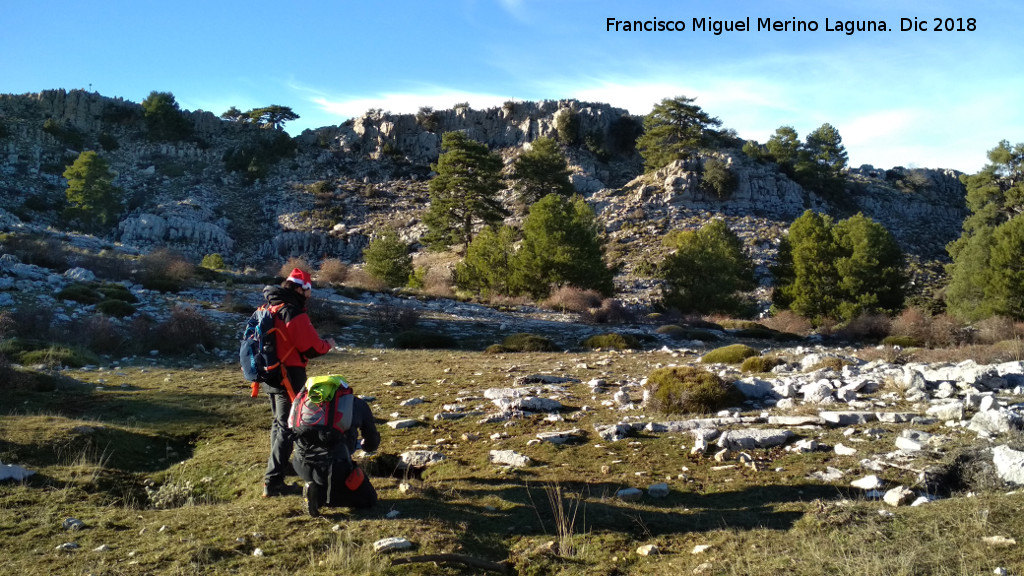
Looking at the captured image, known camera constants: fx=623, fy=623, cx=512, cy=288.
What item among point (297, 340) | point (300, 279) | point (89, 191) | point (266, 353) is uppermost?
point (89, 191)

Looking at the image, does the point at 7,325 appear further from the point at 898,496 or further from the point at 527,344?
the point at 898,496

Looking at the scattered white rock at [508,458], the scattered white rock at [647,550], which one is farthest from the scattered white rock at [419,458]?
the scattered white rock at [647,550]

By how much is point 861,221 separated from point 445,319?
20866 millimetres

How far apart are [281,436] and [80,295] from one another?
51.5 ft

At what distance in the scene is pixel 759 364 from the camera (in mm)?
11984

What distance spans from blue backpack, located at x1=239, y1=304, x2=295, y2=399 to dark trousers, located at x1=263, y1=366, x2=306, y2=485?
0.31 ft

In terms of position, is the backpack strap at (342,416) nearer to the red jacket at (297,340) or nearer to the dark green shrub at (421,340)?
the red jacket at (297,340)

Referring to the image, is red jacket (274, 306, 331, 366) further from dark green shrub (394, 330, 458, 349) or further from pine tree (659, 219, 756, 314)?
pine tree (659, 219, 756, 314)

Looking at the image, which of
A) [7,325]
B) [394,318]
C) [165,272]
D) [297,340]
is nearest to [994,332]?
[394,318]

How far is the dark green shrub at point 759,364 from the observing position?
11938mm

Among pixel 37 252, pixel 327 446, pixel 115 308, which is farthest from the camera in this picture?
pixel 37 252

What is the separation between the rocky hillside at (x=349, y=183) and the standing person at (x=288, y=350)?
121 feet

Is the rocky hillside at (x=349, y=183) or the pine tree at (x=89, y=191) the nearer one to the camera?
the pine tree at (x=89, y=191)

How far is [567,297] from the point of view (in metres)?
28.3
